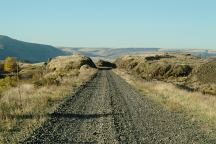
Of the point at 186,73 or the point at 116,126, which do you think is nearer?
the point at 116,126

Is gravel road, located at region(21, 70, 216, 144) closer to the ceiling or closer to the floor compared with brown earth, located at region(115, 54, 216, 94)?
closer to the ceiling

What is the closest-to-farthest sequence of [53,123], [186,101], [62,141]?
1. [62,141]
2. [53,123]
3. [186,101]

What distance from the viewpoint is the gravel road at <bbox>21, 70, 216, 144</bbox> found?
14.8 metres

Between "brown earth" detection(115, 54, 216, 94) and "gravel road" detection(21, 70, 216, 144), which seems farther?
"brown earth" detection(115, 54, 216, 94)

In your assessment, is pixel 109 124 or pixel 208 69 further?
pixel 208 69

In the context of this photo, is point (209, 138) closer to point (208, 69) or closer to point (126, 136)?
point (126, 136)

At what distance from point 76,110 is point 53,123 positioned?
4917 millimetres

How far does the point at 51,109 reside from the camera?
22.6 m

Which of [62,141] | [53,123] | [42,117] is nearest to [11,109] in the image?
[42,117]

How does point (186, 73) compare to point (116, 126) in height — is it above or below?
below

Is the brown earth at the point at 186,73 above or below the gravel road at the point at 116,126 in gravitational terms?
below

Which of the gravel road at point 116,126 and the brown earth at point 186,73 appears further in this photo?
the brown earth at point 186,73

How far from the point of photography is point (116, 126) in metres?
17.5

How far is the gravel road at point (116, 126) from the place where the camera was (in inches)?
584
